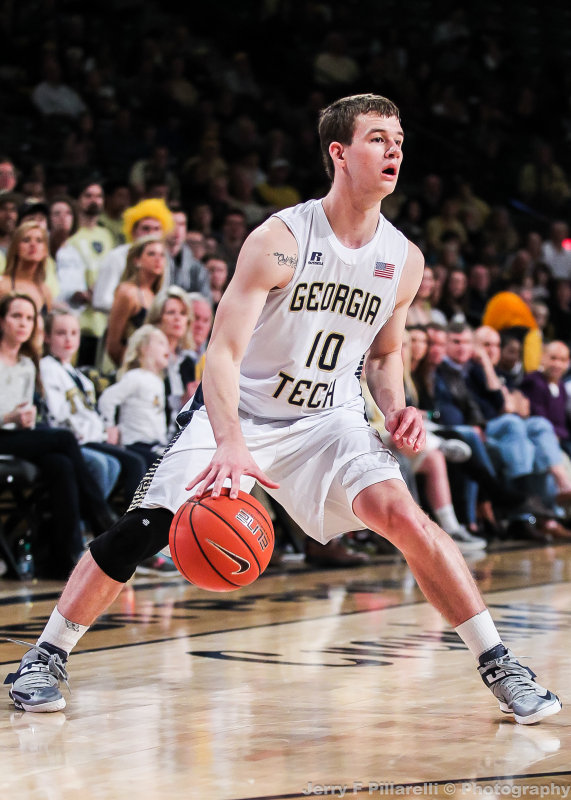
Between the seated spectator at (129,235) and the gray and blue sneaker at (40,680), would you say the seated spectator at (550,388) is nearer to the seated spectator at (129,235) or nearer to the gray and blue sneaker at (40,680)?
the seated spectator at (129,235)

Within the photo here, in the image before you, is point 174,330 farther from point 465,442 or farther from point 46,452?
point 465,442

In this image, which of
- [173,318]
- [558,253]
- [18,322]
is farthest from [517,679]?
[558,253]

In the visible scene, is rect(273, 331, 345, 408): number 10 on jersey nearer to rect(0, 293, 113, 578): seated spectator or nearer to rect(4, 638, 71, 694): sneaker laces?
rect(4, 638, 71, 694): sneaker laces

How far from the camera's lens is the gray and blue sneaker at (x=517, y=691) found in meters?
3.28

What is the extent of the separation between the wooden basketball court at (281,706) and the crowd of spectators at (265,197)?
1578 mm

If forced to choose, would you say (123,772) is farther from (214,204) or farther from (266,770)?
(214,204)

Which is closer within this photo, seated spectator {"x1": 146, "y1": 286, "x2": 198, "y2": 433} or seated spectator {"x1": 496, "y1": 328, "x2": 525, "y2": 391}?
seated spectator {"x1": 146, "y1": 286, "x2": 198, "y2": 433}

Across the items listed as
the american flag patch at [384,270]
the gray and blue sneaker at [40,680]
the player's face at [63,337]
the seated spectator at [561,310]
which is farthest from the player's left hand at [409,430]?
the seated spectator at [561,310]

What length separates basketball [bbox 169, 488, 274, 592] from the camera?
126 inches

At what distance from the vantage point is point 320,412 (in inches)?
149

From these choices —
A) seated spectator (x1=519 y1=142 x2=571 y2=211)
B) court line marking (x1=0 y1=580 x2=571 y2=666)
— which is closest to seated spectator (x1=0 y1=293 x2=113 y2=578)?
court line marking (x1=0 y1=580 x2=571 y2=666)

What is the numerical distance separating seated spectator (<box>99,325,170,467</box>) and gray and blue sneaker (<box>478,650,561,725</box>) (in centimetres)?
391

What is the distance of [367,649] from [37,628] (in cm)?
128

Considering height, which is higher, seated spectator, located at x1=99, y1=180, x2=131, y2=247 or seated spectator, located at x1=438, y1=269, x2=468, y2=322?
seated spectator, located at x1=99, y1=180, x2=131, y2=247
